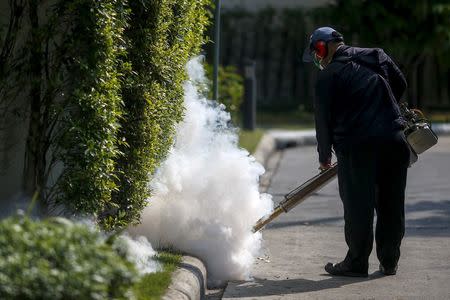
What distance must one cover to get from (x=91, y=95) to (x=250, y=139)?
33.1ft

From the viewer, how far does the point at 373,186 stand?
8016mm

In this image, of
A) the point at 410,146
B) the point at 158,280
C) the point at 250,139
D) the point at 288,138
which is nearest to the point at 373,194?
the point at 410,146

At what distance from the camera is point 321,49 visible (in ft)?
26.8

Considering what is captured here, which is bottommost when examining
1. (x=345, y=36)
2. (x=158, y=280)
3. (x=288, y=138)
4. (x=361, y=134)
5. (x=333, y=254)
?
(x=288, y=138)

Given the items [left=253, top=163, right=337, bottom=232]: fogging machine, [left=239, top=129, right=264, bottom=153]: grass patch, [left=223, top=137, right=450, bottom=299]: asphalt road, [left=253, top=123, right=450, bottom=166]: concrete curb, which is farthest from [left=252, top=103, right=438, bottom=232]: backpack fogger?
[left=253, top=123, right=450, bottom=166]: concrete curb

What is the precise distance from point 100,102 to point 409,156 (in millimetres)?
2335

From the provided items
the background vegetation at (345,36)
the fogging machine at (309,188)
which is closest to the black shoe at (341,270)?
the fogging machine at (309,188)

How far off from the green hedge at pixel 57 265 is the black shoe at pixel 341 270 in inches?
136

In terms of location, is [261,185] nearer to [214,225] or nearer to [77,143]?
[214,225]

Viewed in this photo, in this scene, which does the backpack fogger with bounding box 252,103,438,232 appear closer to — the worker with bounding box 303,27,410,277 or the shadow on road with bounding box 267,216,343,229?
the worker with bounding box 303,27,410,277

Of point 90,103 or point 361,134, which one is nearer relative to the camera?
point 90,103

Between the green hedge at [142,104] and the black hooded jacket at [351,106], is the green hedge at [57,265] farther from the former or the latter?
the black hooded jacket at [351,106]

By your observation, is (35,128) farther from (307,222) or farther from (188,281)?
(307,222)

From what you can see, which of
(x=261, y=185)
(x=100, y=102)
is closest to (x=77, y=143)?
(x=100, y=102)
